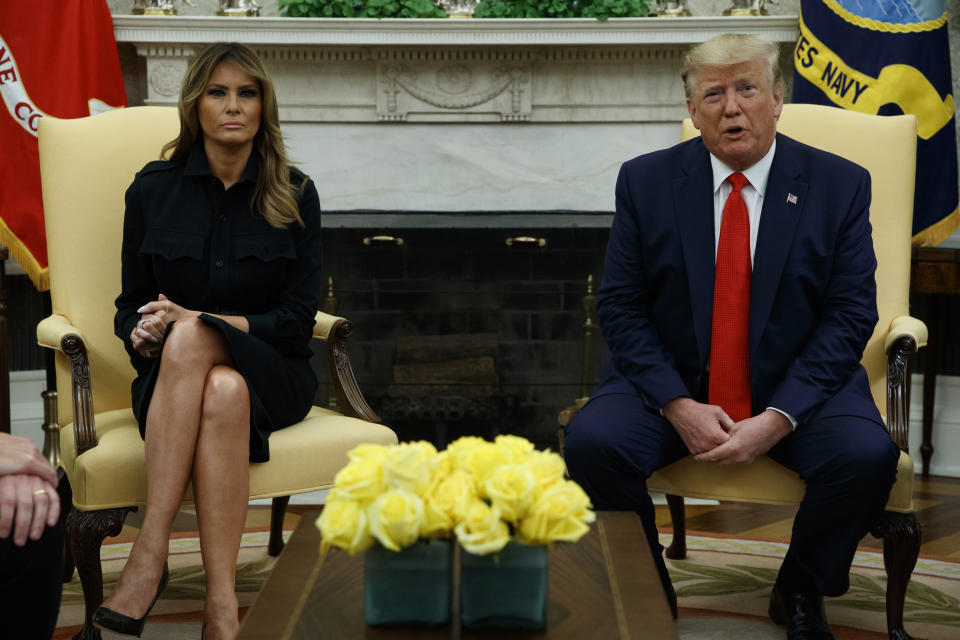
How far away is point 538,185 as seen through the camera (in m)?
4.18

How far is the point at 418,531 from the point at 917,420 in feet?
10.8

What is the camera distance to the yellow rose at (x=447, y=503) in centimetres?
124

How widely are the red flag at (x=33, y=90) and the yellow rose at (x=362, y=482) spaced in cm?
267

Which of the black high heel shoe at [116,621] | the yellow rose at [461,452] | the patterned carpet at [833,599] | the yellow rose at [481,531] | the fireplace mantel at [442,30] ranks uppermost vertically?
the fireplace mantel at [442,30]

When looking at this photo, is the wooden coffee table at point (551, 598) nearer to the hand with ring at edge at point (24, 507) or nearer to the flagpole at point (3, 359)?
the hand with ring at edge at point (24, 507)

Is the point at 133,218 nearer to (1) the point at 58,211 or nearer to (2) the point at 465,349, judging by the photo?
(1) the point at 58,211

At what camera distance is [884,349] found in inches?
96.0

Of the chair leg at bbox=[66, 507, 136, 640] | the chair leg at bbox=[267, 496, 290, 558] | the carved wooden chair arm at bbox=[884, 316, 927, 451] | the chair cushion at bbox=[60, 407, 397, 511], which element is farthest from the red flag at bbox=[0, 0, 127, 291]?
the carved wooden chair arm at bbox=[884, 316, 927, 451]

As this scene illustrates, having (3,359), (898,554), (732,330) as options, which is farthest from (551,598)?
(3,359)

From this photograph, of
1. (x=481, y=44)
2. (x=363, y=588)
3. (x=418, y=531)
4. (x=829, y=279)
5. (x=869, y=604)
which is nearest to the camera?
(x=418, y=531)

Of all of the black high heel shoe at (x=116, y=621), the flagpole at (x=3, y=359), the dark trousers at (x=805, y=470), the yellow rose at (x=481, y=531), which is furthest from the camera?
the flagpole at (x=3, y=359)

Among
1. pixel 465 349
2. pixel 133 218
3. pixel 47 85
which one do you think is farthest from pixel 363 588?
pixel 47 85

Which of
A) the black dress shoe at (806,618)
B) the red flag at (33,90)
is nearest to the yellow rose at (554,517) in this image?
the black dress shoe at (806,618)

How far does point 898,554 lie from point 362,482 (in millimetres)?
1422
